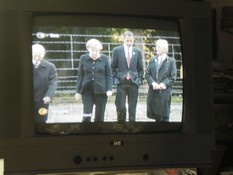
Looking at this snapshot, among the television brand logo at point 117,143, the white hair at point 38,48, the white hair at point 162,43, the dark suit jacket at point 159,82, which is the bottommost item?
the television brand logo at point 117,143

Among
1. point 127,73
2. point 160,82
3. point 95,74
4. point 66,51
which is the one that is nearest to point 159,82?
point 160,82

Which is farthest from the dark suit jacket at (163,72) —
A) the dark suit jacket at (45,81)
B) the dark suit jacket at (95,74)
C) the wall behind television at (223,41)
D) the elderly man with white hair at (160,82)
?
the wall behind television at (223,41)

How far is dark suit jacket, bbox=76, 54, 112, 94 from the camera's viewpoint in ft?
4.62

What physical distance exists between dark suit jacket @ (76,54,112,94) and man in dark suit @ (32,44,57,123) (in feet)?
0.31

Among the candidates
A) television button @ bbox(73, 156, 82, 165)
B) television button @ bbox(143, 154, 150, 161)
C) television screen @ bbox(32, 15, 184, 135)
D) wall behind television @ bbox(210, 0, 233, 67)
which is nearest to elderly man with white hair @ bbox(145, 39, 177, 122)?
television screen @ bbox(32, 15, 184, 135)

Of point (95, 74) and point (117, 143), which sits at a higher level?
point (95, 74)

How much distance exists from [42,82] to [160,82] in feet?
1.40

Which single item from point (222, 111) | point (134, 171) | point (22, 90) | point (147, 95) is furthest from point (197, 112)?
point (22, 90)

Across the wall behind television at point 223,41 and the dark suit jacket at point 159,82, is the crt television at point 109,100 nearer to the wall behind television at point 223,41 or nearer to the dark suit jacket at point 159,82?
the dark suit jacket at point 159,82

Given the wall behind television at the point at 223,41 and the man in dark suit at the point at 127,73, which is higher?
the wall behind television at the point at 223,41

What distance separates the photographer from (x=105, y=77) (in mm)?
1431

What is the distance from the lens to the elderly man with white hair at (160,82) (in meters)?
1.46

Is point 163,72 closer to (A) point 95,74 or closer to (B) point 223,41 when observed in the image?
(A) point 95,74

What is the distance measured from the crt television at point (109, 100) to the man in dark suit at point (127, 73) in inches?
0.9
